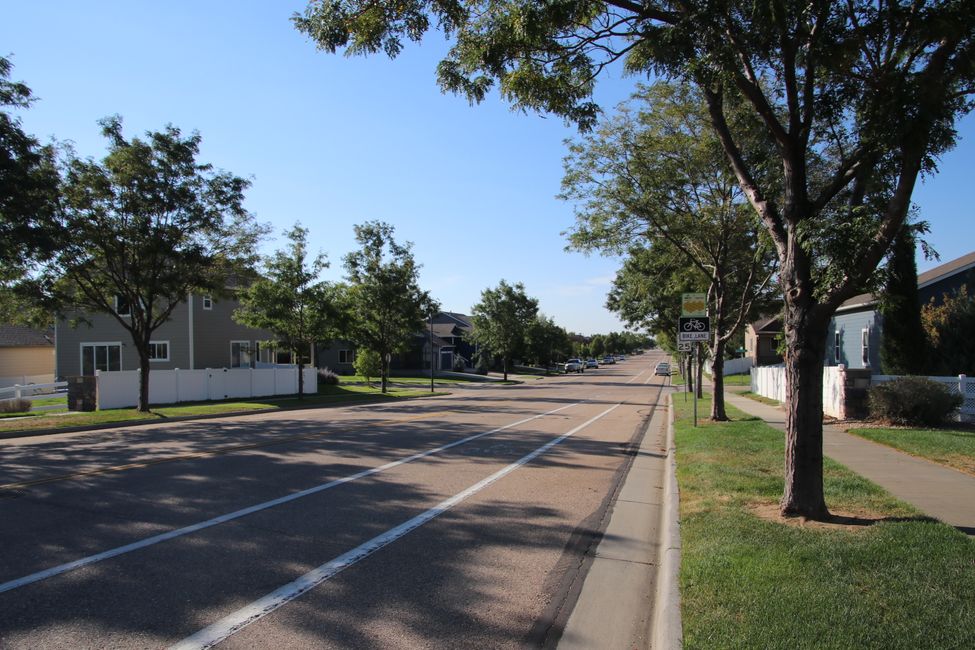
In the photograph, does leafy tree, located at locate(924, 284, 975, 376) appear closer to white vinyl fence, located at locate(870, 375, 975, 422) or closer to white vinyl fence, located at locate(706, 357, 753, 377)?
white vinyl fence, located at locate(870, 375, 975, 422)

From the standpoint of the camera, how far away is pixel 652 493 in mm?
8688

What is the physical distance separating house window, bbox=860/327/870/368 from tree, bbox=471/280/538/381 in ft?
106

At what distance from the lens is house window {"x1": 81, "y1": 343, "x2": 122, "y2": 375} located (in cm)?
3262

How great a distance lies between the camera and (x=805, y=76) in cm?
671

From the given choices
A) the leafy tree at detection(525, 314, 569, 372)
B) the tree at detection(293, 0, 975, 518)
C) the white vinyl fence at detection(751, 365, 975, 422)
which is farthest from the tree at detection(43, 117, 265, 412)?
the leafy tree at detection(525, 314, 569, 372)

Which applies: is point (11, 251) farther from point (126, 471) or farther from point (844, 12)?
point (844, 12)

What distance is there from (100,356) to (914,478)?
1408 inches

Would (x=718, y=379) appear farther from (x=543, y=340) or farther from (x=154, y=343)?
(x=543, y=340)

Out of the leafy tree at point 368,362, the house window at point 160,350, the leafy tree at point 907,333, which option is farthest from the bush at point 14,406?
the leafy tree at point 907,333

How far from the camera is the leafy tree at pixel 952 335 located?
19.6 meters

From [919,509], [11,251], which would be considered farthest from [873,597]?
[11,251]

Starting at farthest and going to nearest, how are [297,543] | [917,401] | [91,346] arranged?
[91,346]
[917,401]
[297,543]

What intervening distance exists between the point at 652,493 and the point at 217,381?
23144mm

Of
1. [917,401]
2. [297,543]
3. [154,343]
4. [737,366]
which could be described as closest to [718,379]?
[917,401]
